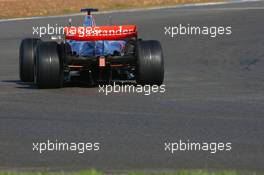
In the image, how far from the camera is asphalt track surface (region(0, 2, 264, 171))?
10039 mm

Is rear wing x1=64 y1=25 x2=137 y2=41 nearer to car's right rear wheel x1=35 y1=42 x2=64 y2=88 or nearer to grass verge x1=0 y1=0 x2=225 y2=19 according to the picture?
car's right rear wheel x1=35 y1=42 x2=64 y2=88

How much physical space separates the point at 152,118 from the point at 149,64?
12.0 feet

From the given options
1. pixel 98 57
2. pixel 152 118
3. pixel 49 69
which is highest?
pixel 98 57

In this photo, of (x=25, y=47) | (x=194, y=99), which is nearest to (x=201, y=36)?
(x=25, y=47)

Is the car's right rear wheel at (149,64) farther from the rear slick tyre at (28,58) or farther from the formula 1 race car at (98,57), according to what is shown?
the rear slick tyre at (28,58)

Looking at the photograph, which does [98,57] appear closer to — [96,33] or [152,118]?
[96,33]

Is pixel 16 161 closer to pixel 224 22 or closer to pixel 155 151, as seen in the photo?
pixel 155 151

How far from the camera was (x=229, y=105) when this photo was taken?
14.4 metres

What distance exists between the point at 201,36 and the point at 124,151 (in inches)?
702

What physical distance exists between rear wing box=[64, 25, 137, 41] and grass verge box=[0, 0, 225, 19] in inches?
925

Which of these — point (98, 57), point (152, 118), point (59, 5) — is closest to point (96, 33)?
point (98, 57)

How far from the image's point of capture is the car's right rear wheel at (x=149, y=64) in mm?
16594

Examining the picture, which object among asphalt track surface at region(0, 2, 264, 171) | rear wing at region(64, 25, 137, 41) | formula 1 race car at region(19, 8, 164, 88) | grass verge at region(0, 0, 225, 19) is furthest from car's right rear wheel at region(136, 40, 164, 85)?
grass verge at region(0, 0, 225, 19)

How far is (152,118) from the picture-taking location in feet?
43.0
